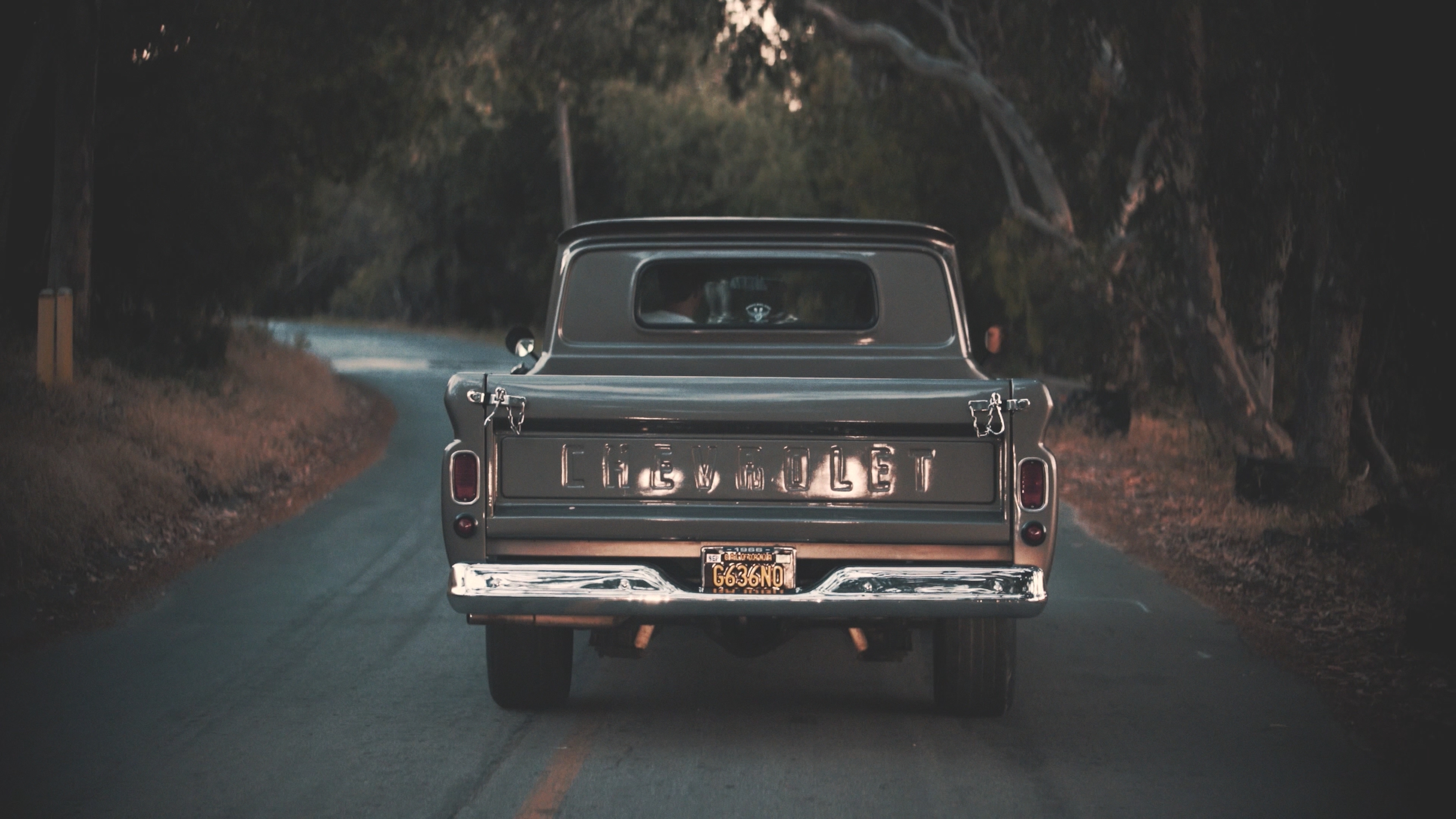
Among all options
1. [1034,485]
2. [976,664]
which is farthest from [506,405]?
[976,664]

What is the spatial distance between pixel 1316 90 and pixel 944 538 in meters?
6.51

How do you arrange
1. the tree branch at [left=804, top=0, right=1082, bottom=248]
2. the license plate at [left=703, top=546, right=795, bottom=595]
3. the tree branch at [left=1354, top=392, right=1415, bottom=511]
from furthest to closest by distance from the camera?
1. the tree branch at [left=804, top=0, right=1082, bottom=248]
2. the tree branch at [left=1354, top=392, right=1415, bottom=511]
3. the license plate at [left=703, top=546, right=795, bottom=595]

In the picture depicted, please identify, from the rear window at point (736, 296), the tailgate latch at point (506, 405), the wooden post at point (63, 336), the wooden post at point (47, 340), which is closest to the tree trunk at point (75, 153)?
the wooden post at point (63, 336)

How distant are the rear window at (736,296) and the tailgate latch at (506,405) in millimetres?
1741

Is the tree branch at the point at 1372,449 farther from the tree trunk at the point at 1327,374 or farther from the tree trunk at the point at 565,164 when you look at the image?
the tree trunk at the point at 565,164

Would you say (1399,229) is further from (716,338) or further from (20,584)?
(20,584)

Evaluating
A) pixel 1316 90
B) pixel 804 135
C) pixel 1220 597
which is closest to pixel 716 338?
pixel 1220 597

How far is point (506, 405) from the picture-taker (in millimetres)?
6215

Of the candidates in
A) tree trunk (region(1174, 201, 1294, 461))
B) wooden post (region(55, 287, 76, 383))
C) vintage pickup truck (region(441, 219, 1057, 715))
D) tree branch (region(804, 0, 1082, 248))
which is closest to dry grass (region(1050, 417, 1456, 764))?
tree trunk (region(1174, 201, 1294, 461))

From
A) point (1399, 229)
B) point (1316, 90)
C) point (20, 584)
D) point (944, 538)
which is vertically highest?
point (1316, 90)

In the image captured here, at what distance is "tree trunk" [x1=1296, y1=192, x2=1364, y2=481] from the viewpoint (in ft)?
42.7

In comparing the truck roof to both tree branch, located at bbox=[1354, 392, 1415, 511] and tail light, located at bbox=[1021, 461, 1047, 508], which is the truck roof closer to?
tail light, located at bbox=[1021, 461, 1047, 508]

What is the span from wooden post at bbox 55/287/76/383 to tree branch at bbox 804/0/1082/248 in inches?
428

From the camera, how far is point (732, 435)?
6.25 m
